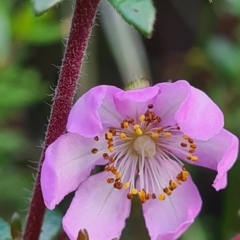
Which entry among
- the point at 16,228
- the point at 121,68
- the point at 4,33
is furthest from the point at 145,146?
the point at 121,68

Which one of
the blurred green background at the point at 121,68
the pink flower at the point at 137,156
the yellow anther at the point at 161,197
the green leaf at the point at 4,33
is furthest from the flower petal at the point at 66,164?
the green leaf at the point at 4,33

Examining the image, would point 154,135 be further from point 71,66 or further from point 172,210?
point 71,66

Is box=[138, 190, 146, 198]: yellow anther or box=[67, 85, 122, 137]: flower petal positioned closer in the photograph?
box=[67, 85, 122, 137]: flower petal

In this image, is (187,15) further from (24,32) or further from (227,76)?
(24,32)

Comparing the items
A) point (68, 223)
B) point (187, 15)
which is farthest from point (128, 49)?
point (68, 223)

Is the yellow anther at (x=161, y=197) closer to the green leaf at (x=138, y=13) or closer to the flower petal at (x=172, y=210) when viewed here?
the flower petal at (x=172, y=210)

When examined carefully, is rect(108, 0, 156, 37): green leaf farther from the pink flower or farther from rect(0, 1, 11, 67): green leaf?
rect(0, 1, 11, 67): green leaf

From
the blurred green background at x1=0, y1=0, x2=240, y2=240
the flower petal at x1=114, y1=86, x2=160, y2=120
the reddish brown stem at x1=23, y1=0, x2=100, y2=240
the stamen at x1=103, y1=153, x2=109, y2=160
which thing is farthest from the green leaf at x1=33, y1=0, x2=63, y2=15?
the blurred green background at x1=0, y1=0, x2=240, y2=240
